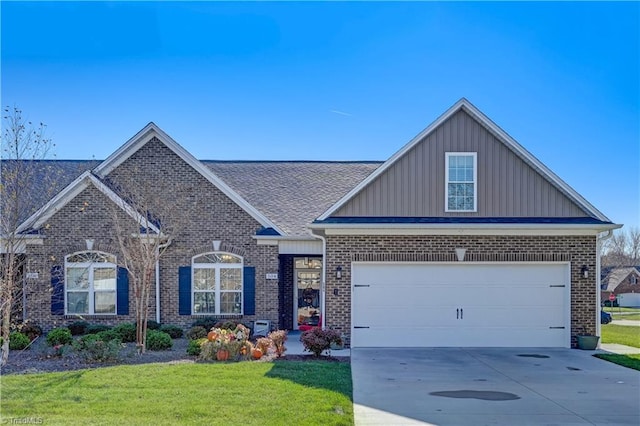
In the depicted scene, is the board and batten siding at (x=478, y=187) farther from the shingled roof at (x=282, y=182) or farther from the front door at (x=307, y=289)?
the front door at (x=307, y=289)

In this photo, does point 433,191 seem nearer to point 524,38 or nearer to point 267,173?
point 524,38

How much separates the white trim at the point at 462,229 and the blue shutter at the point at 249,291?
332cm

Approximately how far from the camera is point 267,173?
20.7 meters

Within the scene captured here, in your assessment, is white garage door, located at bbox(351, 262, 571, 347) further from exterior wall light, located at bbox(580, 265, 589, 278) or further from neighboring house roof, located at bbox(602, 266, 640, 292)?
neighboring house roof, located at bbox(602, 266, 640, 292)

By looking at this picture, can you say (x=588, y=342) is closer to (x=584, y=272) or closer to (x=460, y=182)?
(x=584, y=272)

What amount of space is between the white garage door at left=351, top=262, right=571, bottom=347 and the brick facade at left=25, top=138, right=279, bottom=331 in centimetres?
337

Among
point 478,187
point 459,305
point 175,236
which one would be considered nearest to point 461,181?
point 478,187

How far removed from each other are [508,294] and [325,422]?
337 inches

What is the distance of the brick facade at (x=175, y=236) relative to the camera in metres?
15.7

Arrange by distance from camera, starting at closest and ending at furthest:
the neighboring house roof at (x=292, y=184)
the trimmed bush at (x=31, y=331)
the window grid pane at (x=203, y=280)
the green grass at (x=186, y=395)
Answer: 1. the green grass at (x=186, y=395)
2. the trimmed bush at (x=31, y=331)
3. the window grid pane at (x=203, y=280)
4. the neighboring house roof at (x=292, y=184)

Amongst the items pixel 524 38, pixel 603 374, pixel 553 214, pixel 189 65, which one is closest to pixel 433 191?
pixel 553 214

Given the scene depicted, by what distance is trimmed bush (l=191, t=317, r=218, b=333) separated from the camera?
15305 mm

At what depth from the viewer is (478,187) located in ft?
46.8

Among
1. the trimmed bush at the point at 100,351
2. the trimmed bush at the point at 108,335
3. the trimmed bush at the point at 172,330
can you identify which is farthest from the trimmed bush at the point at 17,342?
the trimmed bush at the point at 172,330
